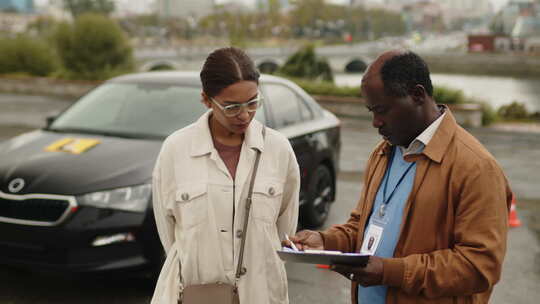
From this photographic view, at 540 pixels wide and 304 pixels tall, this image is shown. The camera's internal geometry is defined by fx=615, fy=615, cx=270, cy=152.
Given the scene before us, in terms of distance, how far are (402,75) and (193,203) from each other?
3.23 feet

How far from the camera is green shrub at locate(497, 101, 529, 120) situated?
17.7 meters

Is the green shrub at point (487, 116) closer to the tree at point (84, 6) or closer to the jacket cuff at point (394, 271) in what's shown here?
the jacket cuff at point (394, 271)

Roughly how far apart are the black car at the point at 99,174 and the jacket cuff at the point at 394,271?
8.72 feet

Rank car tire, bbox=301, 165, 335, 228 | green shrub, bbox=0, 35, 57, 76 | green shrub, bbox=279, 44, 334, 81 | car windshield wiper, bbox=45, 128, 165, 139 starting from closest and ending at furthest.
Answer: car windshield wiper, bbox=45, 128, 165, 139 < car tire, bbox=301, 165, 335, 228 < green shrub, bbox=279, 44, 334, 81 < green shrub, bbox=0, 35, 57, 76

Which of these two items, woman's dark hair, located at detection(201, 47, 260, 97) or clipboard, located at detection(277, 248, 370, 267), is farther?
woman's dark hair, located at detection(201, 47, 260, 97)

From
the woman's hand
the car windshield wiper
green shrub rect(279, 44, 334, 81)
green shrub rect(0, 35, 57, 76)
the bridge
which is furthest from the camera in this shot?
the bridge

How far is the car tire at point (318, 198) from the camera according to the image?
243 inches

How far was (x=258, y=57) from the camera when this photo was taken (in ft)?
211

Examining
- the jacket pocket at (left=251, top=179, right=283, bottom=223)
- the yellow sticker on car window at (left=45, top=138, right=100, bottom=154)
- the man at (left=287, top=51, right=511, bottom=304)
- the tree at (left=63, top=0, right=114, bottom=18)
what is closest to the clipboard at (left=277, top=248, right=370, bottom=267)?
the man at (left=287, top=51, right=511, bottom=304)

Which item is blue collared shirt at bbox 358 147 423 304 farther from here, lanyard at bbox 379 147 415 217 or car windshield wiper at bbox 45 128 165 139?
car windshield wiper at bbox 45 128 165 139

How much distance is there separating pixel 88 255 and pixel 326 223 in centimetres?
315

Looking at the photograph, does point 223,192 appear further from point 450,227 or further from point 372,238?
point 450,227

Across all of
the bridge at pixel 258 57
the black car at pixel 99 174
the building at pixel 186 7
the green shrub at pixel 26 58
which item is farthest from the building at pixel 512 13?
the black car at pixel 99 174

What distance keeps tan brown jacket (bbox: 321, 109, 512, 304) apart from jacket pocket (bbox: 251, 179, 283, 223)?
636mm
